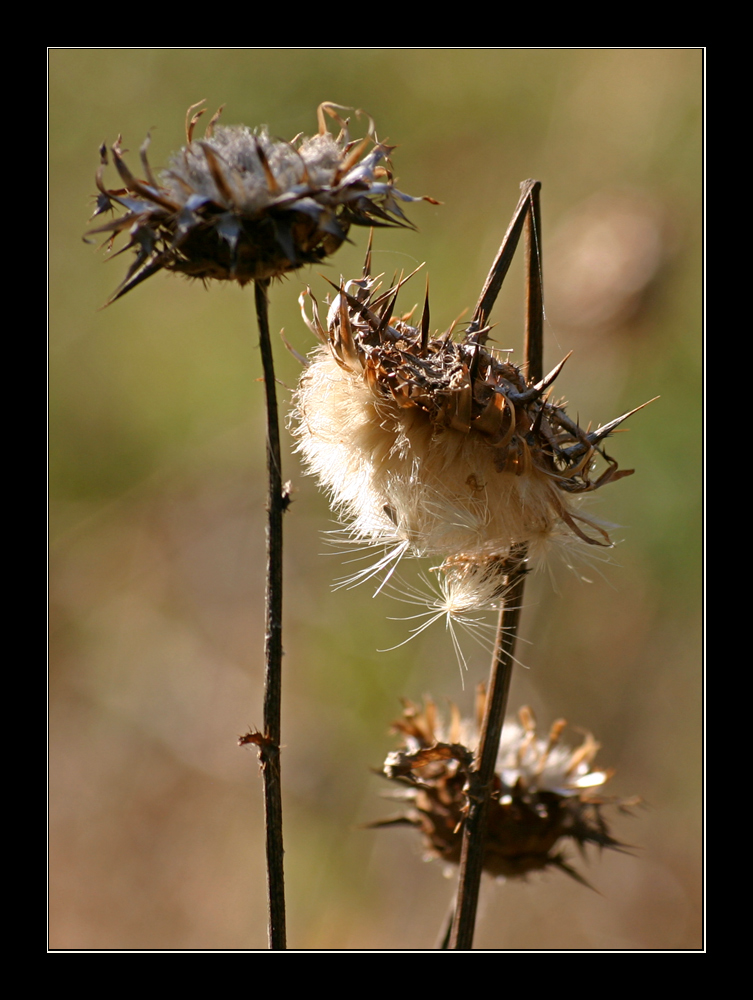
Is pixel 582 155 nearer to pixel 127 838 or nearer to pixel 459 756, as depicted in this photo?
pixel 459 756

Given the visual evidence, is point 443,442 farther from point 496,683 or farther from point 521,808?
point 521,808

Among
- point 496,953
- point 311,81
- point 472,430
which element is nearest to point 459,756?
point 496,953

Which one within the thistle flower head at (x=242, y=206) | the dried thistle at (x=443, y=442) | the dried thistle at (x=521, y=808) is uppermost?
the thistle flower head at (x=242, y=206)

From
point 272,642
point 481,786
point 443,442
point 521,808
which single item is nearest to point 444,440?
point 443,442

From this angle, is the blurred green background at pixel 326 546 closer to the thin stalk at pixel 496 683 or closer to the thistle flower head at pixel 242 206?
the thin stalk at pixel 496 683

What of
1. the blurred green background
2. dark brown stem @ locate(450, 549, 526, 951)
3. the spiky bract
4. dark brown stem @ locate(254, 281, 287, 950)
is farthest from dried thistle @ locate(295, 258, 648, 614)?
the blurred green background

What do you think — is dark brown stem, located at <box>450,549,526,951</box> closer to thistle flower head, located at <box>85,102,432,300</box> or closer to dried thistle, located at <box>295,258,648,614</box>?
dried thistle, located at <box>295,258,648,614</box>

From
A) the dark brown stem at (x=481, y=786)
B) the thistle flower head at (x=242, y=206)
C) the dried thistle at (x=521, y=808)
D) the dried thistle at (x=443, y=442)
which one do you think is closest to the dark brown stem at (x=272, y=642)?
the thistle flower head at (x=242, y=206)
